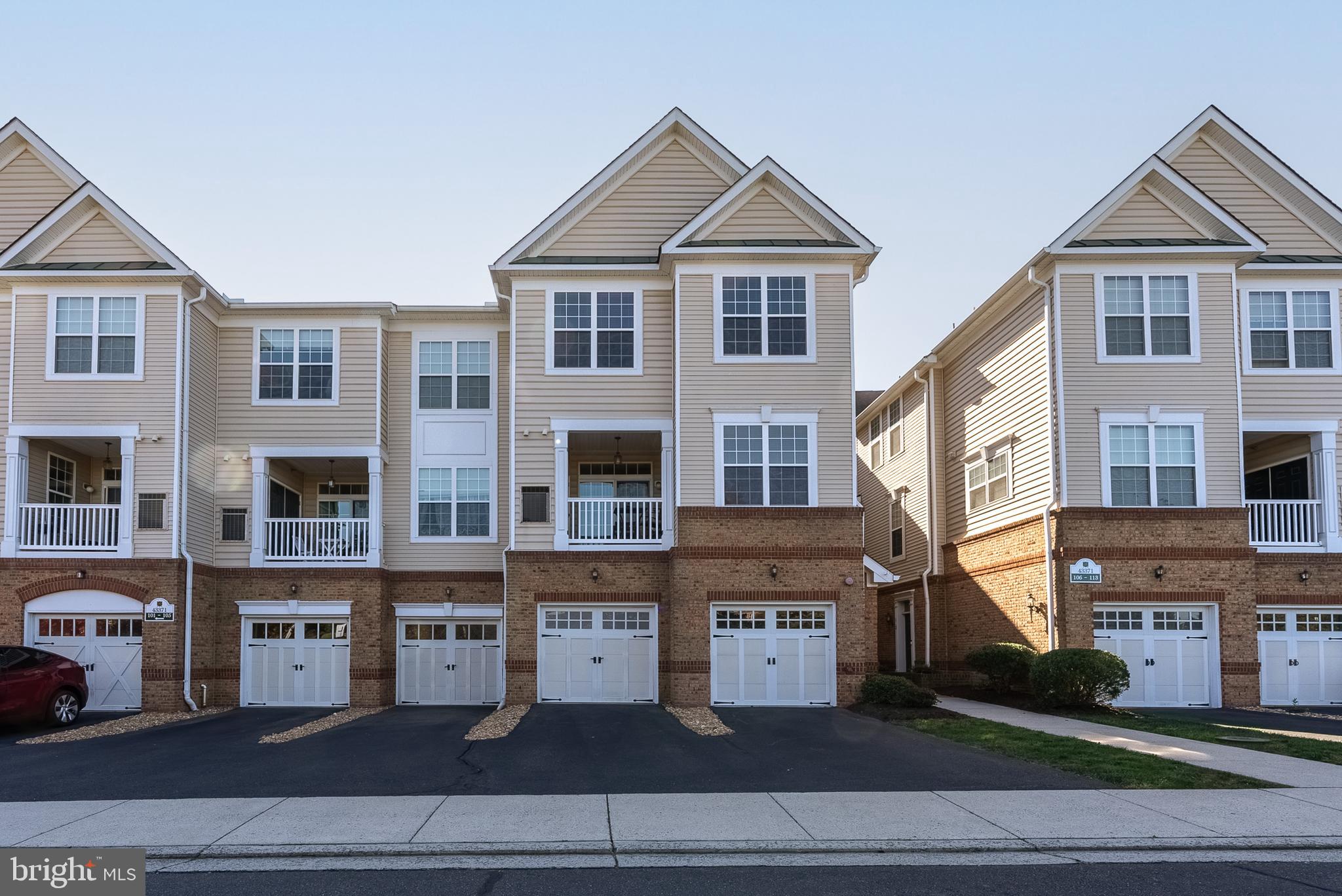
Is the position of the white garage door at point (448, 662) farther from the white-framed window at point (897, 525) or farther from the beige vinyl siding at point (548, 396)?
the white-framed window at point (897, 525)

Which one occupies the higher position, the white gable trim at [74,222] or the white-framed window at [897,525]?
the white gable trim at [74,222]

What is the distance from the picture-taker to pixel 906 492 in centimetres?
3278

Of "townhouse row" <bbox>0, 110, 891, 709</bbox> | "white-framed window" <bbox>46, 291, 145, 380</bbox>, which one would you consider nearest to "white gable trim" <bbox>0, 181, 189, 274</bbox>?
"townhouse row" <bbox>0, 110, 891, 709</bbox>

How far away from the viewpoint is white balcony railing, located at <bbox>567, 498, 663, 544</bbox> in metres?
24.3

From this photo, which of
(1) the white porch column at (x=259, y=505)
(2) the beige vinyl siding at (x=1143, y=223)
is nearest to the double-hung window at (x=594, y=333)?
(1) the white porch column at (x=259, y=505)

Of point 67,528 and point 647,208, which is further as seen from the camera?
point 647,208

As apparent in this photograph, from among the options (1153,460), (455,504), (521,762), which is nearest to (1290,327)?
(1153,460)

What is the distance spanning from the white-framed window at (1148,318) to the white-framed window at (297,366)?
16.5 m

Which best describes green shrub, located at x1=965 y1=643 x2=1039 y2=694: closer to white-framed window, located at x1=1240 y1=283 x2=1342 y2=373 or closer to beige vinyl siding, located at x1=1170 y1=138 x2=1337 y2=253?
white-framed window, located at x1=1240 y1=283 x2=1342 y2=373

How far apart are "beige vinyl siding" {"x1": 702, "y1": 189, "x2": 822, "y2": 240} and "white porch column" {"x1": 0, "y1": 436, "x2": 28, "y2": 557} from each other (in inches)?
596

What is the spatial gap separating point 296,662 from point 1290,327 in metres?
22.6

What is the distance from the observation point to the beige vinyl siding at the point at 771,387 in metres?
23.4

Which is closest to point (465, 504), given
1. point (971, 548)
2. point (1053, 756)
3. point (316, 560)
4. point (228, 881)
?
point (316, 560)

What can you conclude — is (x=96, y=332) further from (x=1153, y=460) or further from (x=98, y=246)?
(x=1153, y=460)
